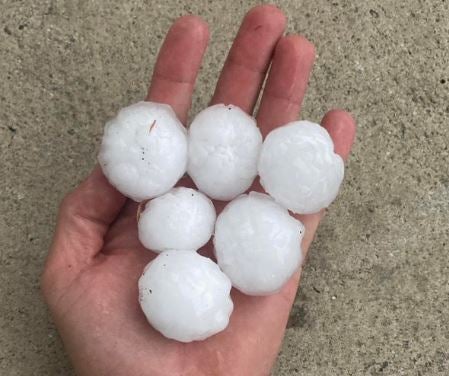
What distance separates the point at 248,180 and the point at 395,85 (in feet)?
1.68

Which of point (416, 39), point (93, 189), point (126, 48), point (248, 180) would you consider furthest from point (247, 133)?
point (416, 39)

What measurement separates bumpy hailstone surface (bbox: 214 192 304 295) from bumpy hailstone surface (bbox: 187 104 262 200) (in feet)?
0.14

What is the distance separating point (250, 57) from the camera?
1202 millimetres

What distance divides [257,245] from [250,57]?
0.35 m

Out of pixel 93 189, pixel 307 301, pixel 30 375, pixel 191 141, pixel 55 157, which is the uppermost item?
pixel 191 141

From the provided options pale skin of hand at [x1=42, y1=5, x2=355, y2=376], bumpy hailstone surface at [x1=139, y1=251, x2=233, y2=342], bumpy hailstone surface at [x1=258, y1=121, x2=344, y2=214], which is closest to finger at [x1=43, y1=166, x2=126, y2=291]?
pale skin of hand at [x1=42, y1=5, x2=355, y2=376]

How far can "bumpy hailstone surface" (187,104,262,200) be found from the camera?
43.3 inches

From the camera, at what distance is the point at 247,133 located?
44.1 inches

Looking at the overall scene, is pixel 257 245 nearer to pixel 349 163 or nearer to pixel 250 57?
pixel 250 57

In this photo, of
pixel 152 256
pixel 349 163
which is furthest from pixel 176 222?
pixel 349 163

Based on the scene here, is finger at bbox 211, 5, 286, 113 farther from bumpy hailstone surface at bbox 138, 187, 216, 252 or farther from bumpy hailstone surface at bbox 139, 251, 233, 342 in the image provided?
bumpy hailstone surface at bbox 139, 251, 233, 342

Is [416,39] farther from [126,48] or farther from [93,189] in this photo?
[93,189]

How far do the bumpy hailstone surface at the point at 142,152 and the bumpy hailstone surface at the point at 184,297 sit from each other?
126 millimetres

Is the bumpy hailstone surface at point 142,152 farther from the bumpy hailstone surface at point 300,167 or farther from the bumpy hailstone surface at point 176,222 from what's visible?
the bumpy hailstone surface at point 300,167
